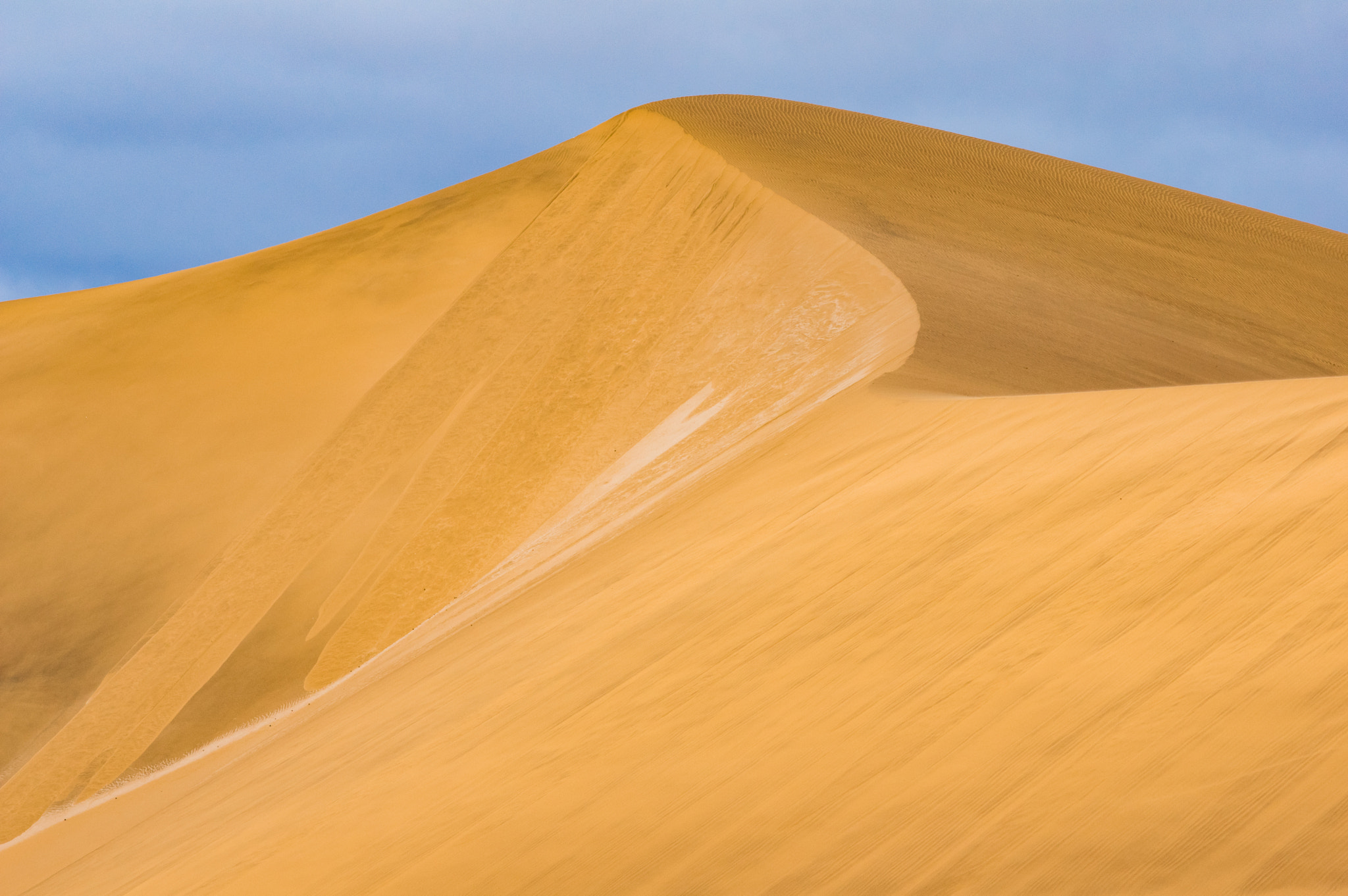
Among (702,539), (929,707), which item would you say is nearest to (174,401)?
(702,539)

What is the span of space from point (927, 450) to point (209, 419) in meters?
13.5

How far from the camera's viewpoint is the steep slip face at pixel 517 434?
42.9 ft

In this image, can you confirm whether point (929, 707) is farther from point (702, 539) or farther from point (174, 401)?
point (174, 401)

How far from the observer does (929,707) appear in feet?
17.3

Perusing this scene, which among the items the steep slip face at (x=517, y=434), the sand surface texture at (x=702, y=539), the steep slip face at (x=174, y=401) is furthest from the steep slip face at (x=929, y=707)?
the steep slip face at (x=174, y=401)

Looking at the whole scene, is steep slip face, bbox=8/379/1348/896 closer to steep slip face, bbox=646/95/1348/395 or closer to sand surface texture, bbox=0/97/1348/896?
sand surface texture, bbox=0/97/1348/896

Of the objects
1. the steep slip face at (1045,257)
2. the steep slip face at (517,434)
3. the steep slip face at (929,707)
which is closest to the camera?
the steep slip face at (929,707)

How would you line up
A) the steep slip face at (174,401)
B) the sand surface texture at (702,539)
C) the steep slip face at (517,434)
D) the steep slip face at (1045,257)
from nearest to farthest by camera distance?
1. the sand surface texture at (702,539)
2. the steep slip face at (517,434)
3. the steep slip face at (1045,257)
4. the steep slip face at (174,401)

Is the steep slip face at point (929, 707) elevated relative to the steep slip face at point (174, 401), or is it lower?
lower

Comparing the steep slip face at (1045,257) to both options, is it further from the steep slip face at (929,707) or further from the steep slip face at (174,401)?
the steep slip face at (174,401)

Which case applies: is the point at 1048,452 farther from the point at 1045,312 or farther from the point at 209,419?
the point at 209,419

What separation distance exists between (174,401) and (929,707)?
54.2 feet

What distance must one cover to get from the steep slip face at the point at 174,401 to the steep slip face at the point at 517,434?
0.72 meters

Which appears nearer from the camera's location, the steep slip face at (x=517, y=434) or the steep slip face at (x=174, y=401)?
the steep slip face at (x=517, y=434)
